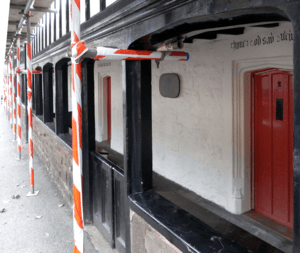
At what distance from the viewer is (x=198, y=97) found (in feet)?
19.2

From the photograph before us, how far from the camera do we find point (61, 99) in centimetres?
709

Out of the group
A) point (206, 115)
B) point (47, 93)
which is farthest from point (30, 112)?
point (206, 115)

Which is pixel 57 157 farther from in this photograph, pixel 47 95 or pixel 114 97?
pixel 114 97

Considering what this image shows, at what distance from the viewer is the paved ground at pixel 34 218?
4559 mm

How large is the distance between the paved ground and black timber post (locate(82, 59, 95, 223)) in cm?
53

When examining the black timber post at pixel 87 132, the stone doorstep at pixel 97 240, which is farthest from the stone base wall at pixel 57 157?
the stone doorstep at pixel 97 240

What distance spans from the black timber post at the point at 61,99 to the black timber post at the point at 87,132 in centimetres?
223

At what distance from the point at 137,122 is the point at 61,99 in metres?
4.40

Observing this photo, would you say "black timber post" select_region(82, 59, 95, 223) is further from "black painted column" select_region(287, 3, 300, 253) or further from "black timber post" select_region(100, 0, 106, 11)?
"black painted column" select_region(287, 3, 300, 253)

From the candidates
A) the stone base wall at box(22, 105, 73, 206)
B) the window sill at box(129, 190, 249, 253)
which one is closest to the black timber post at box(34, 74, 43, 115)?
the stone base wall at box(22, 105, 73, 206)

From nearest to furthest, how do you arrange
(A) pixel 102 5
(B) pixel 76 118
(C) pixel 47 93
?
(B) pixel 76 118 < (A) pixel 102 5 < (C) pixel 47 93

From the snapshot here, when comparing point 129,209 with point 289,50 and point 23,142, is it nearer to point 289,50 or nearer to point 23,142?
point 289,50

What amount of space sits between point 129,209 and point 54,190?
13.8ft

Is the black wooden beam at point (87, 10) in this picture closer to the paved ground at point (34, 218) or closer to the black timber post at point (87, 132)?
the black timber post at point (87, 132)
